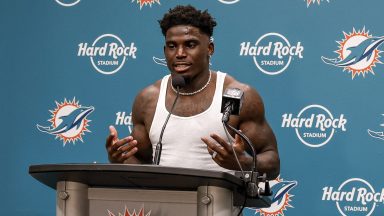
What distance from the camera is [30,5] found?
4059mm

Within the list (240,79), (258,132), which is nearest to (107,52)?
(240,79)

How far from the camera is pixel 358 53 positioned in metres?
3.48

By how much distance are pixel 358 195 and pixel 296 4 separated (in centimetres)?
100

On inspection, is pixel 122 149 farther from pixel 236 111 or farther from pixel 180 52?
pixel 180 52

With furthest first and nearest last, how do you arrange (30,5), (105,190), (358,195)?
(30,5) → (358,195) → (105,190)

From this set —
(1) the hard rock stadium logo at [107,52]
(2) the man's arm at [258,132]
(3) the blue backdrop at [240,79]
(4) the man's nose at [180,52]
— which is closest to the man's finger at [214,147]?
(2) the man's arm at [258,132]

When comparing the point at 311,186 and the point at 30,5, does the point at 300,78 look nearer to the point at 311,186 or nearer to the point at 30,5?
the point at 311,186

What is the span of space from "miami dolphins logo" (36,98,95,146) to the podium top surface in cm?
192

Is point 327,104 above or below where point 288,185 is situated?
above

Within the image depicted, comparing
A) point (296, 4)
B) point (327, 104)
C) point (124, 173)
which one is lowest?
point (124, 173)

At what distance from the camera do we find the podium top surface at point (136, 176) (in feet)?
5.75

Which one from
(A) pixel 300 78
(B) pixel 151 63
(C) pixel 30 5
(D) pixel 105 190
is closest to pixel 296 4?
(A) pixel 300 78

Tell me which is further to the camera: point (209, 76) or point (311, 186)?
point (311, 186)

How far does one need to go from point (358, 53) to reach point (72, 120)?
157cm
